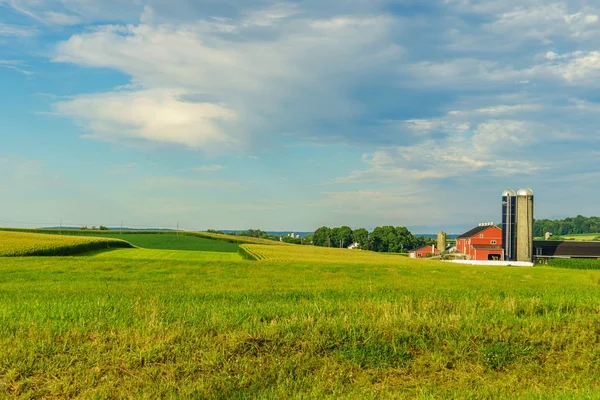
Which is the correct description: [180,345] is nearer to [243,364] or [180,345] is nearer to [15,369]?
[243,364]

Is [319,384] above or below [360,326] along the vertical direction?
below

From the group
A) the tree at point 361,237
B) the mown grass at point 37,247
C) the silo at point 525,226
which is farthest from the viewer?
the tree at point 361,237

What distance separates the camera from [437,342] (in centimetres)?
930

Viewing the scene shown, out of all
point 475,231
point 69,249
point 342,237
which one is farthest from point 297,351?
point 342,237

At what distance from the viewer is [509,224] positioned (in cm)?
9569

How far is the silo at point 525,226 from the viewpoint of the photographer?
92.6m

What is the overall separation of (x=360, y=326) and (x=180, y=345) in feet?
11.1

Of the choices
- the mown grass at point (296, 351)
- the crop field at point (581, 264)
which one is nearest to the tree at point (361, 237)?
the crop field at point (581, 264)

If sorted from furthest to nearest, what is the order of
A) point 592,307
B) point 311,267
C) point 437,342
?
1. point 311,267
2. point 592,307
3. point 437,342

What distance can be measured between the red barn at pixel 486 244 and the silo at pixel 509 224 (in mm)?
3433

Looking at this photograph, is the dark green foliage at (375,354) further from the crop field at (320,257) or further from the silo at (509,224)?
the silo at (509,224)

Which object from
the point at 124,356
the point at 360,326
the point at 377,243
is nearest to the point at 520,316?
the point at 360,326

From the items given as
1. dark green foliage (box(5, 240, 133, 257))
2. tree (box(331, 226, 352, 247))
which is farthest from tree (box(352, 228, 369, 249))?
dark green foliage (box(5, 240, 133, 257))

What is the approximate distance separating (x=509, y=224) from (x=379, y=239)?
273 ft
